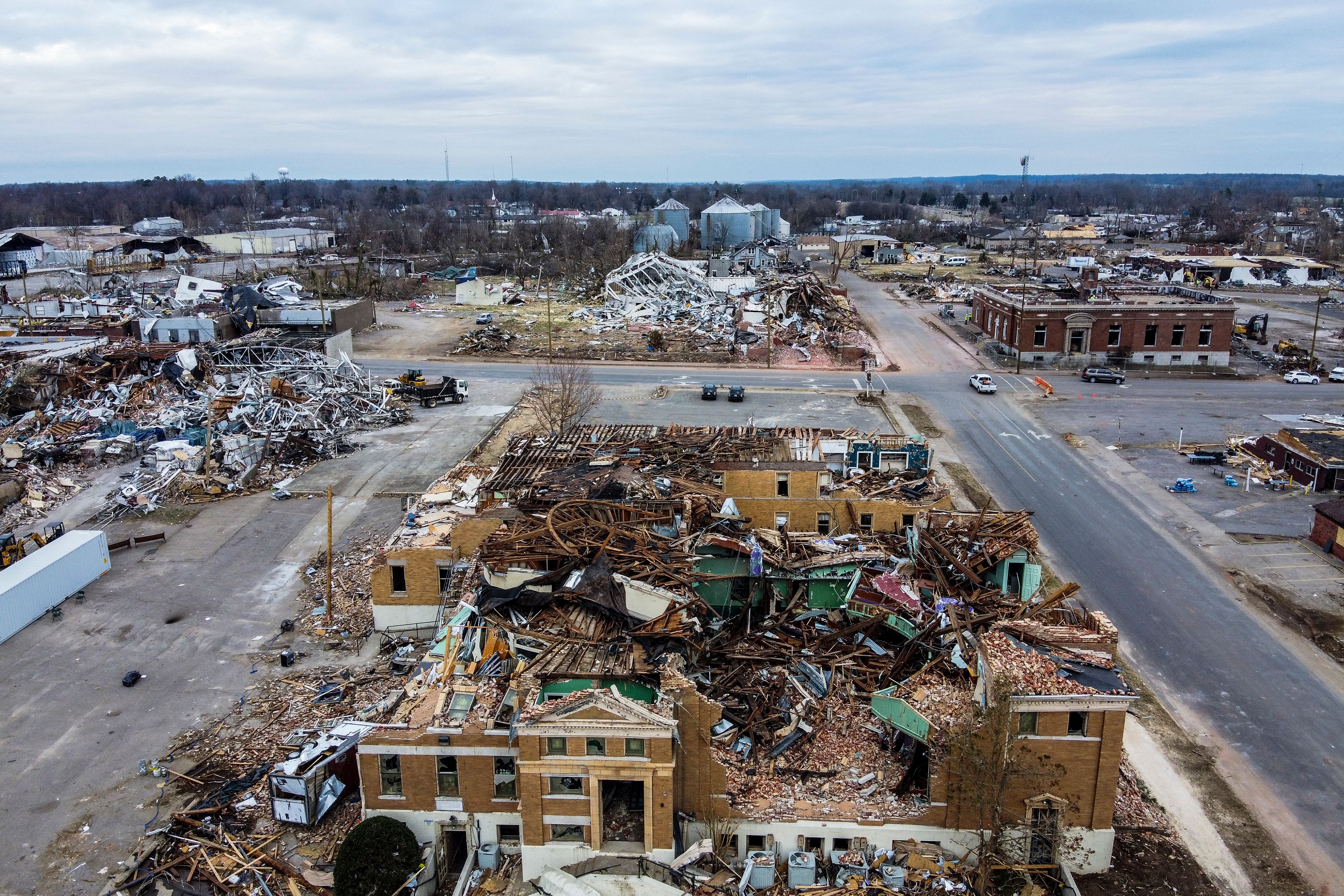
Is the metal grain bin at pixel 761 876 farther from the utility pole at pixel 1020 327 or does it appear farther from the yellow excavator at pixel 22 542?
the utility pole at pixel 1020 327

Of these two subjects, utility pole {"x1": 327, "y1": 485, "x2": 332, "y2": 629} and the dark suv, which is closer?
utility pole {"x1": 327, "y1": 485, "x2": 332, "y2": 629}

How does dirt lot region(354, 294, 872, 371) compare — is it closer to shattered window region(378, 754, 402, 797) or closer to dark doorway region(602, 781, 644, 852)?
dark doorway region(602, 781, 644, 852)

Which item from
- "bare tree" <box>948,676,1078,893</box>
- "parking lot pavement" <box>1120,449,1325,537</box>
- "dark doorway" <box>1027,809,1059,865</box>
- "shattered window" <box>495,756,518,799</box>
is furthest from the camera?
"parking lot pavement" <box>1120,449,1325,537</box>

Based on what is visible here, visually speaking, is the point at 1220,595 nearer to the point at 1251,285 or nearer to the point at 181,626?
the point at 181,626

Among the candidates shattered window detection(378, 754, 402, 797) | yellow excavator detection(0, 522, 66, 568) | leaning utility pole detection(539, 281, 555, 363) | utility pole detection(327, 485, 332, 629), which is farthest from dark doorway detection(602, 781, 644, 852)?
leaning utility pole detection(539, 281, 555, 363)

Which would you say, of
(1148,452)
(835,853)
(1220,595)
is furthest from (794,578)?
(1148,452)

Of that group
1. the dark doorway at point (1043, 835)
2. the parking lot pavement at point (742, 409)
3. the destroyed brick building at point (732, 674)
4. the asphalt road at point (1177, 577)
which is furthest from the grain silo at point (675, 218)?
the dark doorway at point (1043, 835)

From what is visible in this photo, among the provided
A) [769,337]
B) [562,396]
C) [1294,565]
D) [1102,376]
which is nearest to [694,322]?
[769,337]
